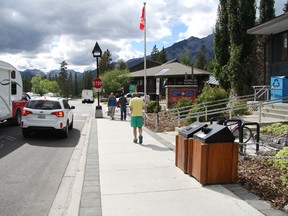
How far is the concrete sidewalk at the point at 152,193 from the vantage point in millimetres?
4918

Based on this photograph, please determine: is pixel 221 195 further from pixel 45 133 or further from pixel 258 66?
pixel 258 66

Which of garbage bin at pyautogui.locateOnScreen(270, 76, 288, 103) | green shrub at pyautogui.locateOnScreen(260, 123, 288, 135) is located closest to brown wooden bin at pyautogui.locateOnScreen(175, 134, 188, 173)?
green shrub at pyautogui.locateOnScreen(260, 123, 288, 135)

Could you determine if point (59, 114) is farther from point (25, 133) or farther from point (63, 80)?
Result: point (63, 80)

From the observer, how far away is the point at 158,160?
8445 mm

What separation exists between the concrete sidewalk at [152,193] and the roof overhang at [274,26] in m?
10.4

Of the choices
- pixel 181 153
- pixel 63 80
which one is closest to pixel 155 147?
pixel 181 153

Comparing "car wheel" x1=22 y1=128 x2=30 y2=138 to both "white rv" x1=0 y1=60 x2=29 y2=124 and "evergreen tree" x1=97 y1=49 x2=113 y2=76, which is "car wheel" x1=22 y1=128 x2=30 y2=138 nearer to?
"white rv" x1=0 y1=60 x2=29 y2=124

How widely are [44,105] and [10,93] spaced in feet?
13.4

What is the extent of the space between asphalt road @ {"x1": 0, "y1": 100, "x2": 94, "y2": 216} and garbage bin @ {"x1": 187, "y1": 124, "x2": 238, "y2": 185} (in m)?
2.74

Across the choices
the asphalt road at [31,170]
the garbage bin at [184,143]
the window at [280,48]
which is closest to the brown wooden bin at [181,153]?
the garbage bin at [184,143]

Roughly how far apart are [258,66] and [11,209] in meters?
20.8

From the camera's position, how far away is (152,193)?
226 inches

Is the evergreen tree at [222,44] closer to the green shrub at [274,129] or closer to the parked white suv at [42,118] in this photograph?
the green shrub at [274,129]

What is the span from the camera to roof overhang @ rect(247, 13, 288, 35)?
1574 cm
